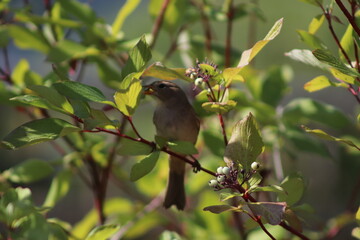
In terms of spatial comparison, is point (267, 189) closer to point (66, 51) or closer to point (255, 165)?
point (255, 165)

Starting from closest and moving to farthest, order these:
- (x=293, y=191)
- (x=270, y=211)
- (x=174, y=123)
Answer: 1. (x=270, y=211)
2. (x=293, y=191)
3. (x=174, y=123)

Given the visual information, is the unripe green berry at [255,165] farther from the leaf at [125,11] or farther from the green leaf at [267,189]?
the leaf at [125,11]

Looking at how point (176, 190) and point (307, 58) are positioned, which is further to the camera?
point (176, 190)

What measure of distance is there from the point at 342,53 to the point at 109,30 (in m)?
0.64

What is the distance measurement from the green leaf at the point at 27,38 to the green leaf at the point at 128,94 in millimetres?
639

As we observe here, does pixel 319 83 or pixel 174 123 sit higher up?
pixel 319 83

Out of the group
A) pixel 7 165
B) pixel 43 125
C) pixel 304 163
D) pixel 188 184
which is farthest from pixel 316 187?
pixel 43 125

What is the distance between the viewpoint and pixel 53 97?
0.73 meters

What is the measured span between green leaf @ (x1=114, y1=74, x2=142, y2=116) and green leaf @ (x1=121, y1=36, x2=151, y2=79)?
2cm

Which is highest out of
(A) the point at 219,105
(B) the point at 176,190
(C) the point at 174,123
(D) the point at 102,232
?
(A) the point at 219,105

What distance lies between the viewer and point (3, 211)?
82 centimetres

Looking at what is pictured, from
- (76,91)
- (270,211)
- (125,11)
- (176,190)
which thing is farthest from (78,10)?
(270,211)

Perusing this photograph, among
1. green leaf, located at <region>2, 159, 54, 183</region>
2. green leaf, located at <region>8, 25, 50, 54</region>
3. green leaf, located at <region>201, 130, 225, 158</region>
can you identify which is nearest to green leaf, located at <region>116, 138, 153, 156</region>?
green leaf, located at <region>201, 130, 225, 158</region>

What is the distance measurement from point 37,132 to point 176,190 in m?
0.68
